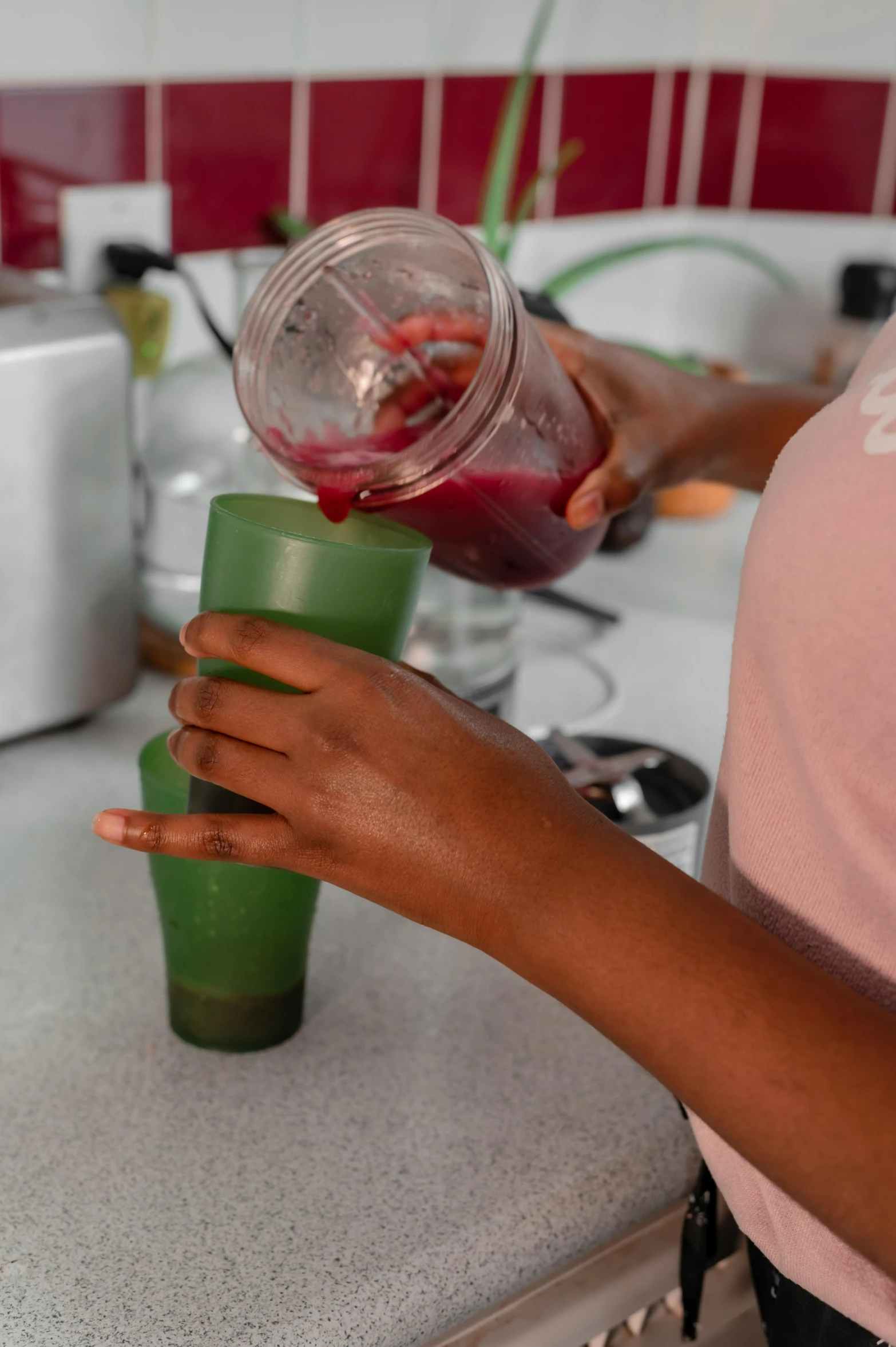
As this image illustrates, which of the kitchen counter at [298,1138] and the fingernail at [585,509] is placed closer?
the kitchen counter at [298,1138]

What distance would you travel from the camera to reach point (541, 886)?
1.53 feet

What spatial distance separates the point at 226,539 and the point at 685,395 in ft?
1.16

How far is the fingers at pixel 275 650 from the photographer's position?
0.48m

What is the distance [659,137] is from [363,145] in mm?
460

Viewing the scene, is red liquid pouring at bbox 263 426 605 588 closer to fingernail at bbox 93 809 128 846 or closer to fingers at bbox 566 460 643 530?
fingers at bbox 566 460 643 530

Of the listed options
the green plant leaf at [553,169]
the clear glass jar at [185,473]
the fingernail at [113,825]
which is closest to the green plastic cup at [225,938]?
the fingernail at [113,825]

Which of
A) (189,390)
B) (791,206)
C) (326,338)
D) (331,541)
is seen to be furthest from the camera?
(791,206)

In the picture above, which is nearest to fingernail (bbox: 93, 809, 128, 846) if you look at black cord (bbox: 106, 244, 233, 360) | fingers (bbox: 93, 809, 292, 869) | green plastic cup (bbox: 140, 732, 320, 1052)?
fingers (bbox: 93, 809, 292, 869)

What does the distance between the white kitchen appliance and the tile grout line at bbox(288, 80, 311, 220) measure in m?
0.36

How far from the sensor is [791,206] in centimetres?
161

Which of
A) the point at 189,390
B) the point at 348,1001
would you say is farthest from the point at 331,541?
the point at 189,390

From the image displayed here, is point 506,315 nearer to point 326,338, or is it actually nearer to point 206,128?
point 326,338

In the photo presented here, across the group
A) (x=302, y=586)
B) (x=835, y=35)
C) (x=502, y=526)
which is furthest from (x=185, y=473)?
(x=835, y=35)

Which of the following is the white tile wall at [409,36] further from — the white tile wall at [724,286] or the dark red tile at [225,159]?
the white tile wall at [724,286]
